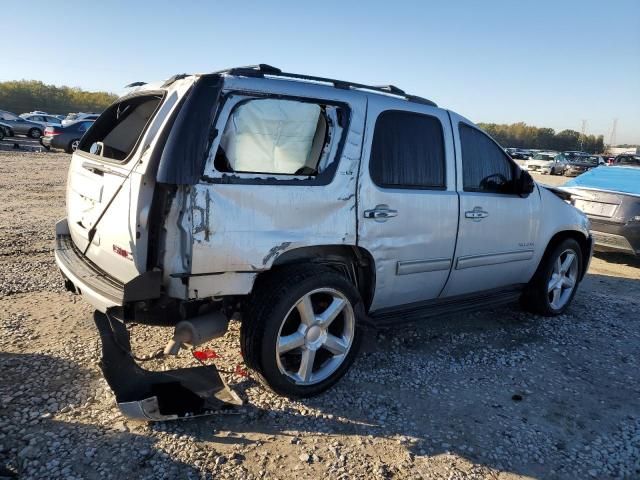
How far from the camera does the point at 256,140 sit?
10.1ft

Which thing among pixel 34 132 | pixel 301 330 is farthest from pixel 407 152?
pixel 34 132

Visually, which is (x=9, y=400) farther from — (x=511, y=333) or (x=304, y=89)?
(x=511, y=333)

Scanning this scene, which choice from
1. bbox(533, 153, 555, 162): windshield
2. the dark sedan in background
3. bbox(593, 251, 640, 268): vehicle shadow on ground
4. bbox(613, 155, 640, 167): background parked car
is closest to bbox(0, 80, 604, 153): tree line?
bbox(533, 153, 555, 162): windshield

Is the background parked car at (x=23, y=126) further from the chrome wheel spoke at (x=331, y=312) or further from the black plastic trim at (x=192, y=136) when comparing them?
the chrome wheel spoke at (x=331, y=312)

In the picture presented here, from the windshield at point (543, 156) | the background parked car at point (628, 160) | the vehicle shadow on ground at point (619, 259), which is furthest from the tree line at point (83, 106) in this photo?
the vehicle shadow on ground at point (619, 259)

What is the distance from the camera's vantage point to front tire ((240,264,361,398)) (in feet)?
10.0

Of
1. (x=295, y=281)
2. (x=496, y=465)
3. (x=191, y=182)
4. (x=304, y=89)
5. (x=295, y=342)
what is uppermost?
(x=304, y=89)

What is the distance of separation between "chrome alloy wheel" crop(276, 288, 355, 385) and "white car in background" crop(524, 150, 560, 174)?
111 ft

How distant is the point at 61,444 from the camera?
267cm

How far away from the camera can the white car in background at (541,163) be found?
3353 cm

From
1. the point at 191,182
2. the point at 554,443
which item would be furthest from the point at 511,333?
the point at 191,182

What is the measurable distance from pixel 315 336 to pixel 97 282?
1.43 meters

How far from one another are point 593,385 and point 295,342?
2.43 meters

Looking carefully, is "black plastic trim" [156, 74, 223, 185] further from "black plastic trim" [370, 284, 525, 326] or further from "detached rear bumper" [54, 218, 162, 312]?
"black plastic trim" [370, 284, 525, 326]
